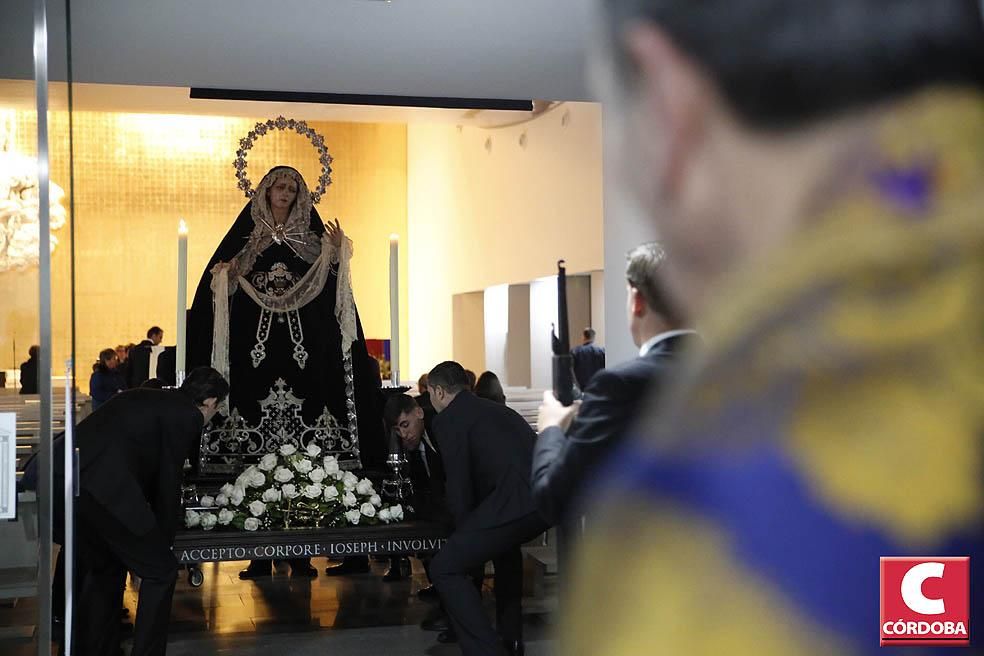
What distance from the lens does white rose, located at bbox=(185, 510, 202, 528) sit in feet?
15.0

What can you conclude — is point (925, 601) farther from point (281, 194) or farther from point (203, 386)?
point (281, 194)

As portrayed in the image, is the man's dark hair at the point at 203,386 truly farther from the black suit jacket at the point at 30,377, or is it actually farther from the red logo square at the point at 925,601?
Result: the red logo square at the point at 925,601

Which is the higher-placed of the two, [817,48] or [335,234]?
[335,234]

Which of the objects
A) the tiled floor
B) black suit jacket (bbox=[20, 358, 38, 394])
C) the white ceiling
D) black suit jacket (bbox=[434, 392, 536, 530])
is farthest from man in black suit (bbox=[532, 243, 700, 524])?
the tiled floor

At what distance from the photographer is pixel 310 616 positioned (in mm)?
5672

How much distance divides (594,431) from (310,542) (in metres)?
3.21

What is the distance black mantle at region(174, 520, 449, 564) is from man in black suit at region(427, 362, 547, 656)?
0.21m

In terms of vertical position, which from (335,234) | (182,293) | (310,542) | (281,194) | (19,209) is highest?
(281,194)

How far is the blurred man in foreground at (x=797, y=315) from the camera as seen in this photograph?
959mm

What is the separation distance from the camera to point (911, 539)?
103 centimetres

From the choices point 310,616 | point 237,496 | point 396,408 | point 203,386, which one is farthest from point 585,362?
point 310,616

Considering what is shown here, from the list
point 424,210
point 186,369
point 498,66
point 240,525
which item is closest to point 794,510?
point 498,66

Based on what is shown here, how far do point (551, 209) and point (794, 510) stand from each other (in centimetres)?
964

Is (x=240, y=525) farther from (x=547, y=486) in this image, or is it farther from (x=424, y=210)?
(x=424, y=210)
